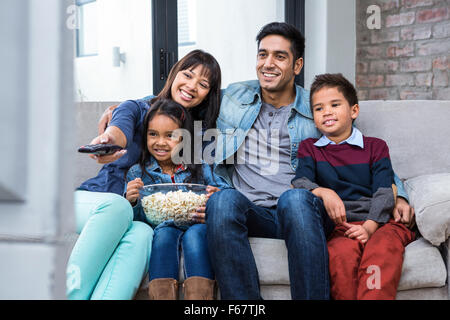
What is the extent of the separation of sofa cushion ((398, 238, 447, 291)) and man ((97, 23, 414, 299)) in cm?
16

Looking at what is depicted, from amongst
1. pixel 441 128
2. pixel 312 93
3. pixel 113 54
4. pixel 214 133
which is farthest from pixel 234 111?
pixel 113 54

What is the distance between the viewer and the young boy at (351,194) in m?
1.24

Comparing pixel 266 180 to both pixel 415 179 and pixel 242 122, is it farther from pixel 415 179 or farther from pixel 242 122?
pixel 415 179

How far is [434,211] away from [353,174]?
0.30m

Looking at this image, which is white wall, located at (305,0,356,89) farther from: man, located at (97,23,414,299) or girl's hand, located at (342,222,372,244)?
girl's hand, located at (342,222,372,244)

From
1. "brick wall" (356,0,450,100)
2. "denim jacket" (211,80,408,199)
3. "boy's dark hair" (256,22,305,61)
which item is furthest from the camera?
Result: "brick wall" (356,0,450,100)

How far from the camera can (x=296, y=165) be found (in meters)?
1.70

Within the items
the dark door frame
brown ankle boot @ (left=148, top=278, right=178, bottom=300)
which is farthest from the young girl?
the dark door frame

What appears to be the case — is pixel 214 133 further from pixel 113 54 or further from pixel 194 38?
pixel 113 54

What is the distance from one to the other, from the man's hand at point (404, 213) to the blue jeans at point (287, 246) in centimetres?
29

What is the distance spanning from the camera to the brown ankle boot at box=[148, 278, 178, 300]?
1.26 metres

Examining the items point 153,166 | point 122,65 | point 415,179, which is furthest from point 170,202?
point 122,65

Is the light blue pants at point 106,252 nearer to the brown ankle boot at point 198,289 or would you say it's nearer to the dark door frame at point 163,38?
the brown ankle boot at point 198,289

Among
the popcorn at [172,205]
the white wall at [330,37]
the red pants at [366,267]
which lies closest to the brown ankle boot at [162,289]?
the popcorn at [172,205]
